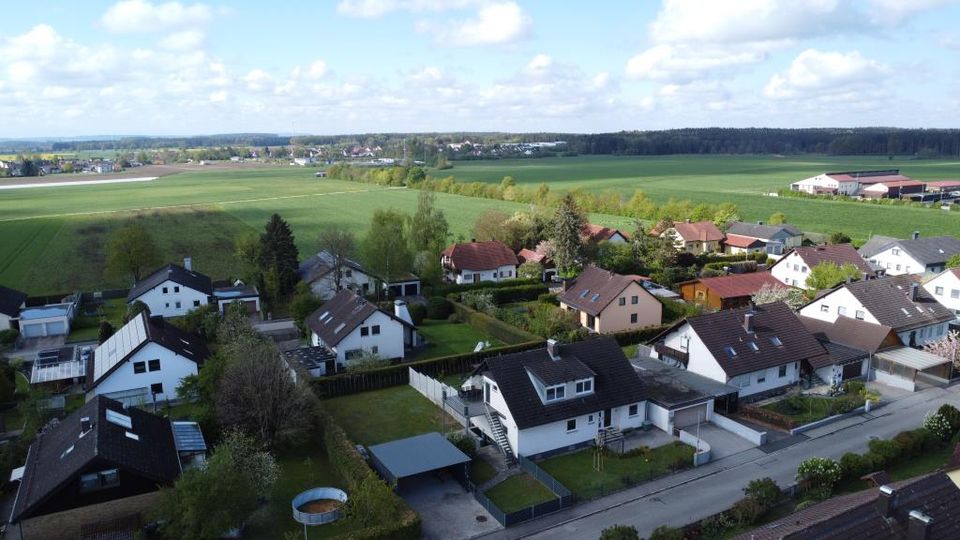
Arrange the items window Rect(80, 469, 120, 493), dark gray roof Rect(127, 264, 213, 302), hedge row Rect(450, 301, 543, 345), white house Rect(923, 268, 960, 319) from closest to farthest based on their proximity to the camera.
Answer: window Rect(80, 469, 120, 493), hedge row Rect(450, 301, 543, 345), white house Rect(923, 268, 960, 319), dark gray roof Rect(127, 264, 213, 302)

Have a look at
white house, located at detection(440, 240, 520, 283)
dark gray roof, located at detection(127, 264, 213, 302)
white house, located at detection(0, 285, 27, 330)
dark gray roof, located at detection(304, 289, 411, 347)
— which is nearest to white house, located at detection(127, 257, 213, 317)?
dark gray roof, located at detection(127, 264, 213, 302)

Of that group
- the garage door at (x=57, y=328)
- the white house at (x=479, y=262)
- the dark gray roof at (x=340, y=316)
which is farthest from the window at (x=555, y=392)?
the garage door at (x=57, y=328)

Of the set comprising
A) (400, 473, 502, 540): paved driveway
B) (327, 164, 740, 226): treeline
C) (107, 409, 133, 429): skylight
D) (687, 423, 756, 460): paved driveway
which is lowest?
(400, 473, 502, 540): paved driveway

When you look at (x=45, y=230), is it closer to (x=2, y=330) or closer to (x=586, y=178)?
(x=2, y=330)

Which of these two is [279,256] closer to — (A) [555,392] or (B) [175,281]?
(B) [175,281]

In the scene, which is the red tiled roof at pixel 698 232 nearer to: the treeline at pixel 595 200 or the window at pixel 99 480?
the treeline at pixel 595 200

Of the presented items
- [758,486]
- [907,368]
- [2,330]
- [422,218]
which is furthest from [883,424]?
[2,330]

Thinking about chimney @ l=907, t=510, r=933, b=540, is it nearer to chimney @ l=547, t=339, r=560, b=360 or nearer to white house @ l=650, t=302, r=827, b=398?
chimney @ l=547, t=339, r=560, b=360
